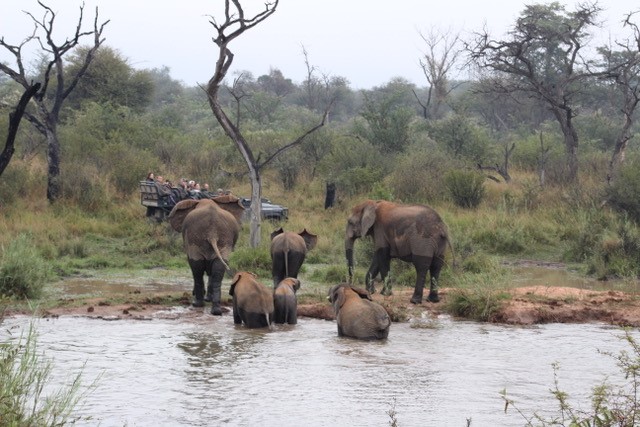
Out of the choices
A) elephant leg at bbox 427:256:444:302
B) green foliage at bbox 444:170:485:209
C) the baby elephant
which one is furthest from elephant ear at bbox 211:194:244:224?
green foliage at bbox 444:170:485:209

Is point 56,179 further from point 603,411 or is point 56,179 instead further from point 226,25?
point 603,411

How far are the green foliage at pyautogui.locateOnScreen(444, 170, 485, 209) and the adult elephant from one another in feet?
36.6

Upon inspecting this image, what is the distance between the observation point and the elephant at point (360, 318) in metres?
12.2

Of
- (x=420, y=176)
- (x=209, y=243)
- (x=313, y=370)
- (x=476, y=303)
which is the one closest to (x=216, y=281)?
(x=209, y=243)

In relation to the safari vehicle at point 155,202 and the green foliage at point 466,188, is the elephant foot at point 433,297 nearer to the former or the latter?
the safari vehicle at point 155,202

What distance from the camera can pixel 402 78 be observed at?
9375cm

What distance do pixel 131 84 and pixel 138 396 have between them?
36719mm

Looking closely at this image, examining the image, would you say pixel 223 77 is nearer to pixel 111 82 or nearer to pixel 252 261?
pixel 252 261

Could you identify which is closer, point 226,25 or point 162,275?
point 162,275

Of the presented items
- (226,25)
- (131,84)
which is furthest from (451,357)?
(131,84)

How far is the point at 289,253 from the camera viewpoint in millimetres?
15289

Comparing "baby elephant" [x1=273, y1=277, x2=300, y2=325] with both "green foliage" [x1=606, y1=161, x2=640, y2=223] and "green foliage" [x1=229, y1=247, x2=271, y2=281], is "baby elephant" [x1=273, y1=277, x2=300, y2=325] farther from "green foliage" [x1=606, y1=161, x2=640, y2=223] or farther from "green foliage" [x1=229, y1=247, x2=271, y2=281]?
"green foliage" [x1=606, y1=161, x2=640, y2=223]

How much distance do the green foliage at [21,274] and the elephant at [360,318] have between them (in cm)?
500

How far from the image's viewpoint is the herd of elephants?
12953mm
